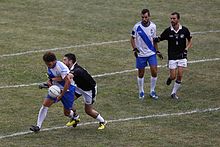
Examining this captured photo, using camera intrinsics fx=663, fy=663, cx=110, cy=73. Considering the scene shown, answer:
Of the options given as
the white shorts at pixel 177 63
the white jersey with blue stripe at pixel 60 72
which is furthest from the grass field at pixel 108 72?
the white jersey with blue stripe at pixel 60 72

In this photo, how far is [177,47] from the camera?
1741 centimetres

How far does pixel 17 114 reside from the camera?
1600cm

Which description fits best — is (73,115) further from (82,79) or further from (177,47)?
(177,47)

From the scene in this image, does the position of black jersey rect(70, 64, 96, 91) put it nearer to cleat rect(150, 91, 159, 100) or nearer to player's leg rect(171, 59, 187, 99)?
cleat rect(150, 91, 159, 100)

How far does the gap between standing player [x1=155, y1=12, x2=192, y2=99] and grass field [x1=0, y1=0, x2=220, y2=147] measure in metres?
0.64

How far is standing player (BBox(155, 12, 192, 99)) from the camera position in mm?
17375

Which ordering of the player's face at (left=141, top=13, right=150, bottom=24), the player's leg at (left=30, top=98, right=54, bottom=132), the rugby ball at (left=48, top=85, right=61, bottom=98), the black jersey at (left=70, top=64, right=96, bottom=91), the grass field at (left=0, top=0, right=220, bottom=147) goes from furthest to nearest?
the player's face at (left=141, top=13, right=150, bottom=24), the black jersey at (left=70, top=64, right=96, bottom=91), the grass field at (left=0, top=0, right=220, bottom=147), the player's leg at (left=30, top=98, right=54, bottom=132), the rugby ball at (left=48, top=85, right=61, bottom=98)

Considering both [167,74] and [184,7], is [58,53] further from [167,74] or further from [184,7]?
[184,7]

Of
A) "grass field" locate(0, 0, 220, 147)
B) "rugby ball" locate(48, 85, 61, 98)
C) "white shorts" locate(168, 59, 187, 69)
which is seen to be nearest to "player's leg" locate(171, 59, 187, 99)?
"white shorts" locate(168, 59, 187, 69)

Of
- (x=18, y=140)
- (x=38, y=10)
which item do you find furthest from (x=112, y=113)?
(x=38, y=10)

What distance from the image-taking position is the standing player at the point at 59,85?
14133 mm

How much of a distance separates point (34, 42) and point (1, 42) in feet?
3.83

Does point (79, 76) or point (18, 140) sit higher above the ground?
point (79, 76)

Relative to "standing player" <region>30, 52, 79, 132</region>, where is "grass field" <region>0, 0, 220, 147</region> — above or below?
below
